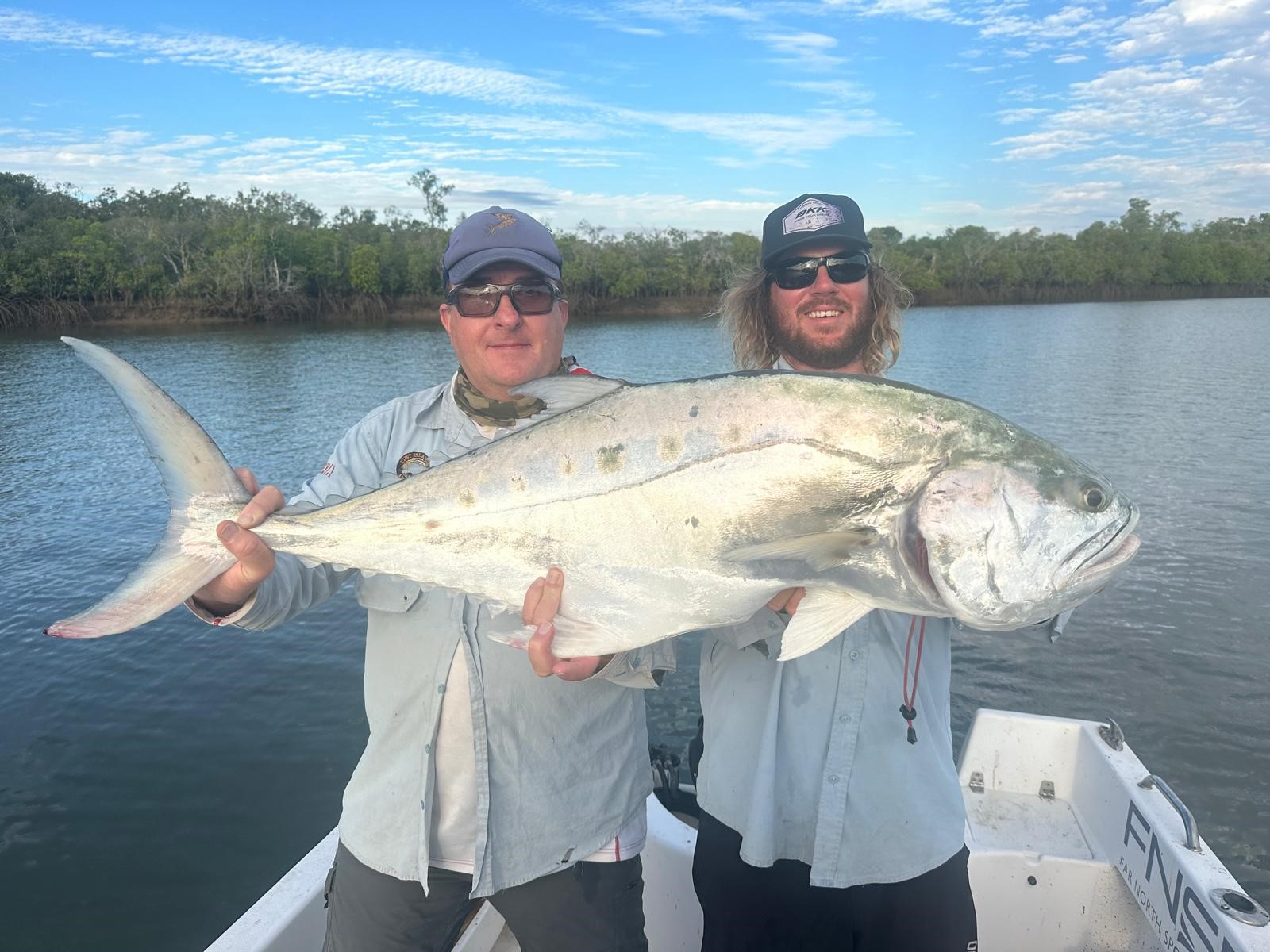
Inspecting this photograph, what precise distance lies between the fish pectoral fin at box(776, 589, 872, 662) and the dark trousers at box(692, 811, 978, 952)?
921 millimetres

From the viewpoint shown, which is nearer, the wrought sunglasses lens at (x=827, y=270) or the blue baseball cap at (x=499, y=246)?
the blue baseball cap at (x=499, y=246)

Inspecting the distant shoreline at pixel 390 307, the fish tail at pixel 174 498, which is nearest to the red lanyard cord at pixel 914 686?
the fish tail at pixel 174 498

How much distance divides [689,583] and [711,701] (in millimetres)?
727

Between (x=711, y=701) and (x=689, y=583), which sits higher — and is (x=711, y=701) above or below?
below

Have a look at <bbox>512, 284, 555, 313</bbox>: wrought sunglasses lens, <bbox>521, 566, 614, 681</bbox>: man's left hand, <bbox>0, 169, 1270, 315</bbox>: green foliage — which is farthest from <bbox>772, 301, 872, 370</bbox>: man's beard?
<bbox>0, 169, 1270, 315</bbox>: green foliage

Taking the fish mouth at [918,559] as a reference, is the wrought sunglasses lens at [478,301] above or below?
above

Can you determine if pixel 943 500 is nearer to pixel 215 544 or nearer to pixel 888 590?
pixel 888 590

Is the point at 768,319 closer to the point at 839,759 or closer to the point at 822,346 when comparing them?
the point at 822,346

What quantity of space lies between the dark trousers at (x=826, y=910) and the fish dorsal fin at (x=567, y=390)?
1657 mm

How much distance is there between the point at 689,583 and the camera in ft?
8.11

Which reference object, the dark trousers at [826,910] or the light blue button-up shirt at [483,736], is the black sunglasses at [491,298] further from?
the dark trousers at [826,910]

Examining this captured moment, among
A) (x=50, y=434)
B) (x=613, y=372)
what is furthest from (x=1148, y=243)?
(x=50, y=434)

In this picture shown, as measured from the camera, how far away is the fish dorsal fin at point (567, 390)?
265 cm

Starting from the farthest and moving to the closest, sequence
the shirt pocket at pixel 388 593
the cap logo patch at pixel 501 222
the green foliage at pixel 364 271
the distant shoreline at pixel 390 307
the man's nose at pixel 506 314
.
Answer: the green foliage at pixel 364 271 < the distant shoreline at pixel 390 307 < the cap logo patch at pixel 501 222 < the man's nose at pixel 506 314 < the shirt pocket at pixel 388 593
